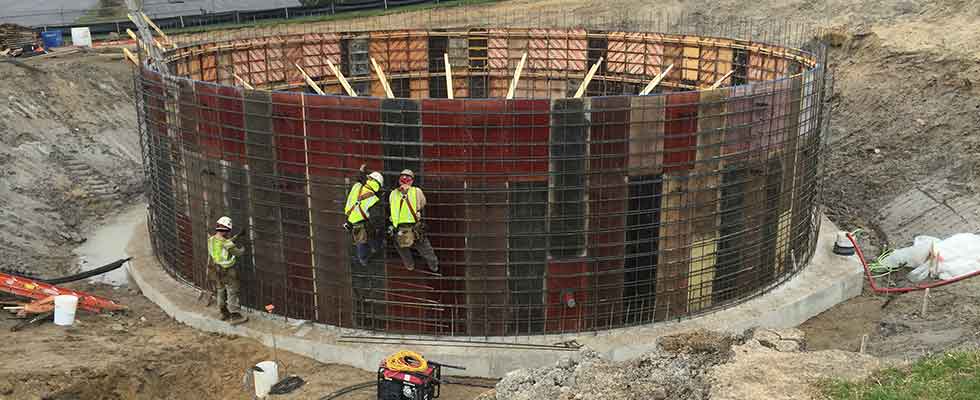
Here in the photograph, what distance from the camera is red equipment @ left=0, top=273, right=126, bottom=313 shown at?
1263cm

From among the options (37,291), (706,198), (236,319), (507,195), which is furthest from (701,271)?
(37,291)

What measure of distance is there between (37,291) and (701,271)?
9.55m

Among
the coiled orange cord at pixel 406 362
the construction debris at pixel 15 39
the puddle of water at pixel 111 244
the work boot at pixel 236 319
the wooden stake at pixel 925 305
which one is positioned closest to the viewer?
the coiled orange cord at pixel 406 362

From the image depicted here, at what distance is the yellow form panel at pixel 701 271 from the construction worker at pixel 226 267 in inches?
243

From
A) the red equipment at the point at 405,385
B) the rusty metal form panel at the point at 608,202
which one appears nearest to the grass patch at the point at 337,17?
the rusty metal form panel at the point at 608,202

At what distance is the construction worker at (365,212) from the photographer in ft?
35.6

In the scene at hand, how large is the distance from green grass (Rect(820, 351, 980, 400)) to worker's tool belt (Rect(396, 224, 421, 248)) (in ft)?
16.7

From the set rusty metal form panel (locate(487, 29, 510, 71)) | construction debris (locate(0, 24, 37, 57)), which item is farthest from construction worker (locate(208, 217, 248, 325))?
construction debris (locate(0, 24, 37, 57))

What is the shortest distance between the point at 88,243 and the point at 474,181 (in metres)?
9.67

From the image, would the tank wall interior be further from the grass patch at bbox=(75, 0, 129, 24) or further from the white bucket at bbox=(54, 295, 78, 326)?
the grass patch at bbox=(75, 0, 129, 24)

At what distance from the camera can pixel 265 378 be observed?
1073 cm

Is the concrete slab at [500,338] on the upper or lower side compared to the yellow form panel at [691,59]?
lower

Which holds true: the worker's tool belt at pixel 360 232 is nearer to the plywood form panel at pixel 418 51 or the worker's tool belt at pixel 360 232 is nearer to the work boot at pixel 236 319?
the work boot at pixel 236 319

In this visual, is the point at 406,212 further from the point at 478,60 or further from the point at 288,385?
the point at 478,60
